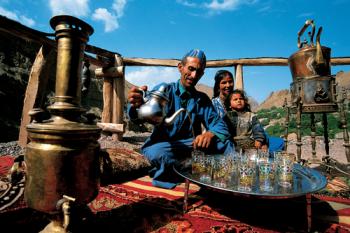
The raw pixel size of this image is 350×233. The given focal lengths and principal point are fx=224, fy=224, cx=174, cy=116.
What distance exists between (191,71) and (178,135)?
81 cm

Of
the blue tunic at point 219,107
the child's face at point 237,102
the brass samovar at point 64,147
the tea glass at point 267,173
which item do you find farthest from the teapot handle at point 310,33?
the brass samovar at point 64,147

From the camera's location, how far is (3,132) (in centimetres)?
689

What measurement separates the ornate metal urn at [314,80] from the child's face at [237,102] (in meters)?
0.87

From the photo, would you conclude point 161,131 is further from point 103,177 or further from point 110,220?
point 110,220

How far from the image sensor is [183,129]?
2.85 m

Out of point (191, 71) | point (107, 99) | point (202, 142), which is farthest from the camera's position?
point (107, 99)

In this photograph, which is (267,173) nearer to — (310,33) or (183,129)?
(183,129)

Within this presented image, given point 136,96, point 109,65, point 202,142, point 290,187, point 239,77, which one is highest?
point 109,65

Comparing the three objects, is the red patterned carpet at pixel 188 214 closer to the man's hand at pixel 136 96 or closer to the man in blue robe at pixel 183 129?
the man in blue robe at pixel 183 129

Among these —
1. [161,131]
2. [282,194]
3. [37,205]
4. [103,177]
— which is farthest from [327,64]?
[37,205]

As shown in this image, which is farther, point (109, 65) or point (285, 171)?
point (109, 65)

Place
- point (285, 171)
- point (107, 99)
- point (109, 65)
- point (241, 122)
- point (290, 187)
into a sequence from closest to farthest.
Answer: point (290, 187) < point (285, 171) < point (241, 122) < point (109, 65) < point (107, 99)

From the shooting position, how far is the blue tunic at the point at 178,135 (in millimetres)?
2615

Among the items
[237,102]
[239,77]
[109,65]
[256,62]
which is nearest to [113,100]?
[109,65]
